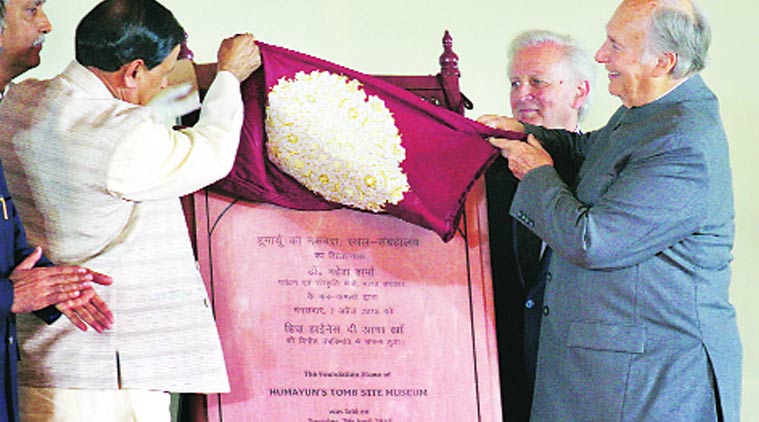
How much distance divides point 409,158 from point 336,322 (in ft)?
1.42

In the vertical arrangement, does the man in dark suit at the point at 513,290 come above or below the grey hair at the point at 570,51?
below

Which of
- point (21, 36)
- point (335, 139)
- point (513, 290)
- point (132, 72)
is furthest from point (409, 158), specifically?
point (21, 36)

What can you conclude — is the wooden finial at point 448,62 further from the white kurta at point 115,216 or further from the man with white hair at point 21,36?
the man with white hair at point 21,36

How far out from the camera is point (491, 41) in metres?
4.29

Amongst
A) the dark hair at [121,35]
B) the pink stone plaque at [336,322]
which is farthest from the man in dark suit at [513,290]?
the dark hair at [121,35]

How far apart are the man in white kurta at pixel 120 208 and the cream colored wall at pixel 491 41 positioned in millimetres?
1668

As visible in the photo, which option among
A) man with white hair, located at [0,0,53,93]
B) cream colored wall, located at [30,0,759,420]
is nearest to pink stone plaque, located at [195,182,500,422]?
man with white hair, located at [0,0,53,93]

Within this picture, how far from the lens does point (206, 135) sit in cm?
246

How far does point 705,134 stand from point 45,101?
144 cm

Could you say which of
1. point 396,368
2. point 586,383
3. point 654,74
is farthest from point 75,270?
point 654,74

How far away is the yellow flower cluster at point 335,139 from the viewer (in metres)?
2.63

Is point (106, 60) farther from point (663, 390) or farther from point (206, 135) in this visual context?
point (663, 390)

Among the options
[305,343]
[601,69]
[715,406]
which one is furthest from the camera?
[601,69]

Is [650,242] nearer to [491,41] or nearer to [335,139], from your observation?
[335,139]
